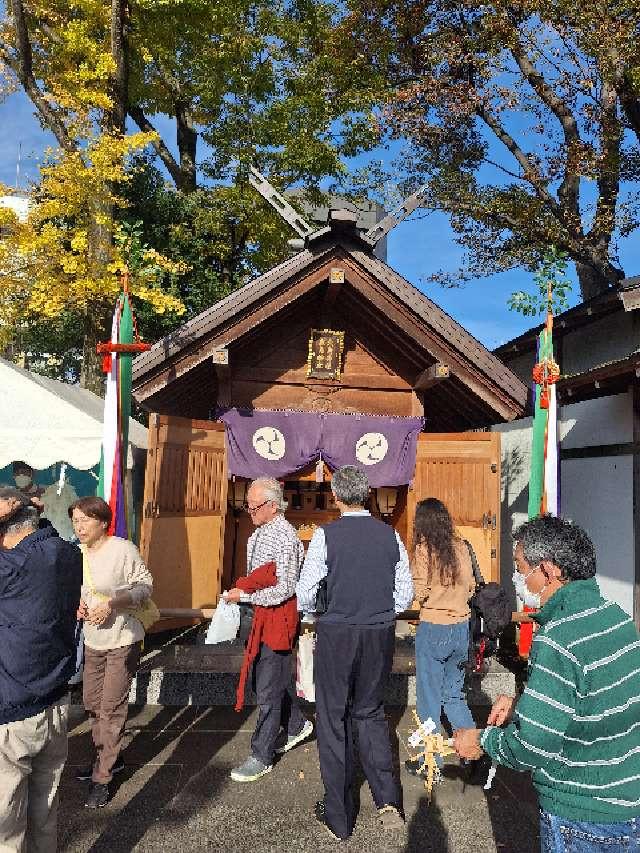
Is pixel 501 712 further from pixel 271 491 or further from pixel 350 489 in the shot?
pixel 271 491

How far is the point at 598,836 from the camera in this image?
6.96 feet

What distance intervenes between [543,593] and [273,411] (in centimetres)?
686

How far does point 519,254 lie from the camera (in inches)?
658

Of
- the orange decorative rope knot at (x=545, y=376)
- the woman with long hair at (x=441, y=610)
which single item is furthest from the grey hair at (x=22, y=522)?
the orange decorative rope knot at (x=545, y=376)

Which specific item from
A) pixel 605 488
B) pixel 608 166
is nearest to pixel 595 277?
pixel 608 166

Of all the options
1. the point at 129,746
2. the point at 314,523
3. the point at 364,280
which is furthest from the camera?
the point at 314,523

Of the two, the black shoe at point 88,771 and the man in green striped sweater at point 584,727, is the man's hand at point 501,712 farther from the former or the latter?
the black shoe at point 88,771

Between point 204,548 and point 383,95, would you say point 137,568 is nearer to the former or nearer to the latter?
point 204,548

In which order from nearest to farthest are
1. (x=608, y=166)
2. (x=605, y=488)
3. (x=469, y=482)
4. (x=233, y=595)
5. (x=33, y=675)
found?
(x=33, y=675) → (x=233, y=595) → (x=469, y=482) → (x=605, y=488) → (x=608, y=166)

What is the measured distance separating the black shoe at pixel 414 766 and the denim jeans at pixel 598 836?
9.76 feet

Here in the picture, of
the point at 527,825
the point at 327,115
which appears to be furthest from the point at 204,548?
the point at 327,115

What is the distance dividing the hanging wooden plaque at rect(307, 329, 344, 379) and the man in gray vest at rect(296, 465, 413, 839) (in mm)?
5418

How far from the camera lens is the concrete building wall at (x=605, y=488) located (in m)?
8.48

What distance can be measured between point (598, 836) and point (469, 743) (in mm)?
516
